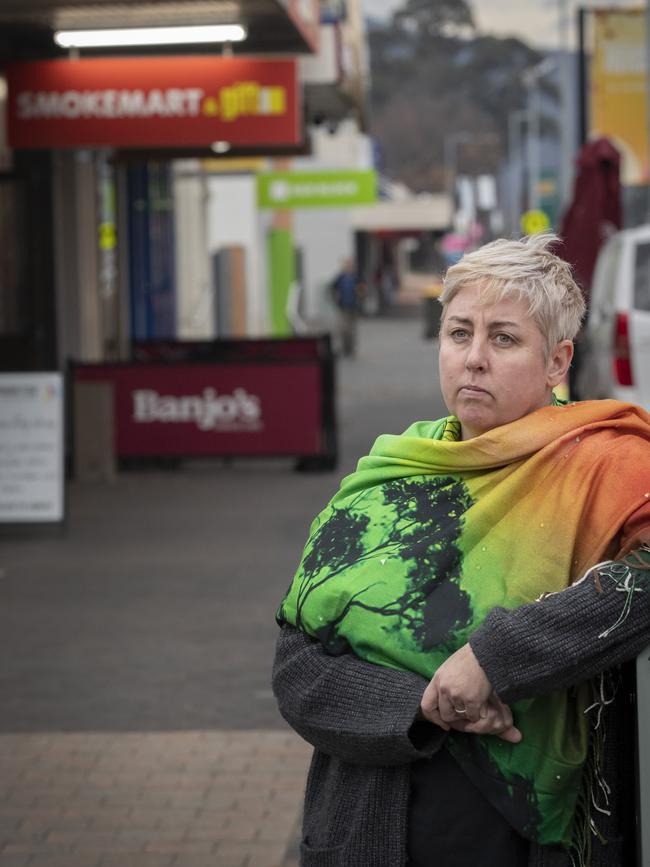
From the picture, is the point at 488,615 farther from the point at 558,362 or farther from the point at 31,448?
the point at 31,448

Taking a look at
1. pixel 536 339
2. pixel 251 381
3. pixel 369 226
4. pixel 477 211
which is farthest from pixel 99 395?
pixel 477 211

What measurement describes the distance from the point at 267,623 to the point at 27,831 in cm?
311

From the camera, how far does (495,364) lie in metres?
2.53

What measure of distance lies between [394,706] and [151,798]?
3.18 metres

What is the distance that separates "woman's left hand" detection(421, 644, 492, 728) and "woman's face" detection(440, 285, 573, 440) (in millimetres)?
377

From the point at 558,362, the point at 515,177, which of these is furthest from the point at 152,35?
the point at 515,177

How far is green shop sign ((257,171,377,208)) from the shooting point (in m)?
25.4

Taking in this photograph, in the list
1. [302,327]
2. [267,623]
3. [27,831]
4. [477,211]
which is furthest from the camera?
[477,211]

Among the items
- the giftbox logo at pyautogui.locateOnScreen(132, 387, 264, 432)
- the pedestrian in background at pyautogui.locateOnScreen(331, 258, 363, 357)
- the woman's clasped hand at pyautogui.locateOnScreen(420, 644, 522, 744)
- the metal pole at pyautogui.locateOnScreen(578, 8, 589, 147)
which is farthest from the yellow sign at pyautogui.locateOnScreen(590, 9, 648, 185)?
the woman's clasped hand at pyautogui.locateOnScreen(420, 644, 522, 744)

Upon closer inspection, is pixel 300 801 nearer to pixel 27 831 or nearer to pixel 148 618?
pixel 27 831

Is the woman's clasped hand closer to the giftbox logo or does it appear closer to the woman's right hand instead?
the woman's right hand

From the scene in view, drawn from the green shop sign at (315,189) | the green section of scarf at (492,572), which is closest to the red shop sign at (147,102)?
the green section of scarf at (492,572)

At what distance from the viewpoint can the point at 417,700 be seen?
7.97 ft

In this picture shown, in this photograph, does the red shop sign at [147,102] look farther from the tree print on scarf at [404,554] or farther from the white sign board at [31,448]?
the tree print on scarf at [404,554]
